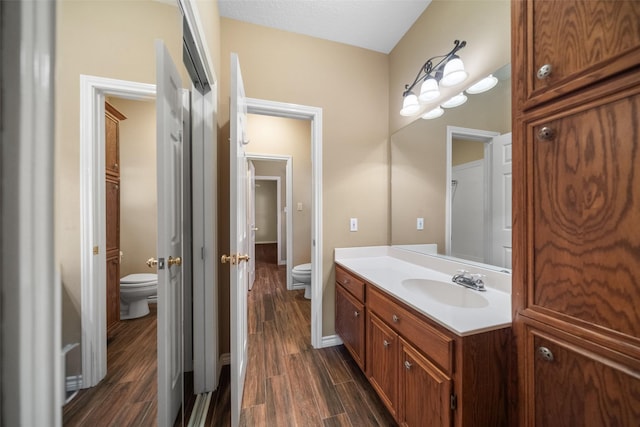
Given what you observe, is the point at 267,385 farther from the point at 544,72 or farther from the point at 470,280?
the point at 544,72

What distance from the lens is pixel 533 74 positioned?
2.62 ft

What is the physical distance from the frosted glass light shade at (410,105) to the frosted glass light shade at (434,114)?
9cm

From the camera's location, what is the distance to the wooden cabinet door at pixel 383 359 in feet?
4.02

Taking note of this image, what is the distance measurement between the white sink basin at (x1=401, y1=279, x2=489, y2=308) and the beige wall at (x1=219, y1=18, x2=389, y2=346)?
687 millimetres

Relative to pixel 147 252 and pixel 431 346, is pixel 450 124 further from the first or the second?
pixel 147 252

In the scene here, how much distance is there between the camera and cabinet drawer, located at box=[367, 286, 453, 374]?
35.5 inches

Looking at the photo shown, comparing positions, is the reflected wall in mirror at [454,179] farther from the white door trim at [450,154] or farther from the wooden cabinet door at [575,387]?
the wooden cabinet door at [575,387]

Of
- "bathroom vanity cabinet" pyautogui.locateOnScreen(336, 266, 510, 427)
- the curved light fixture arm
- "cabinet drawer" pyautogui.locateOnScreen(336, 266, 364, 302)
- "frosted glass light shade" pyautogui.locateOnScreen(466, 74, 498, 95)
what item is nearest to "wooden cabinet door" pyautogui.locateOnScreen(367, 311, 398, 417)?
"bathroom vanity cabinet" pyautogui.locateOnScreen(336, 266, 510, 427)

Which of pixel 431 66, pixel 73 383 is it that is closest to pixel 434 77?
pixel 431 66

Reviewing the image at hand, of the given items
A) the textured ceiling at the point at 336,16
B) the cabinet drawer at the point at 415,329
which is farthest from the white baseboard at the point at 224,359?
the textured ceiling at the point at 336,16

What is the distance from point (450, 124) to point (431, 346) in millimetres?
1405

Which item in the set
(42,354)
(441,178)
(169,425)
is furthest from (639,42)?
(169,425)

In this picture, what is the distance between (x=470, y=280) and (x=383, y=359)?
0.67 m

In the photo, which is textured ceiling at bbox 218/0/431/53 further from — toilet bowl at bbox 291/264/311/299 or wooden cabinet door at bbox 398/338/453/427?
toilet bowl at bbox 291/264/311/299
